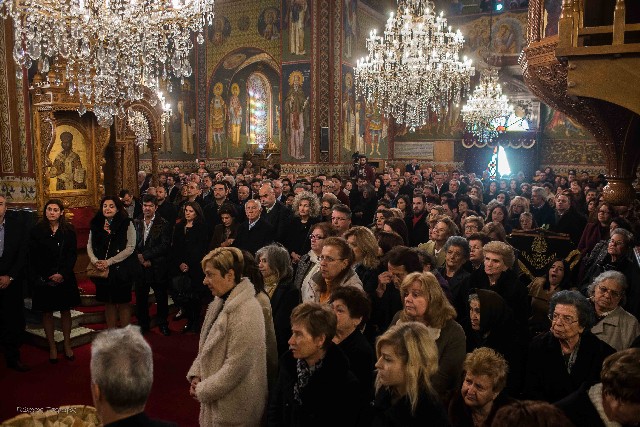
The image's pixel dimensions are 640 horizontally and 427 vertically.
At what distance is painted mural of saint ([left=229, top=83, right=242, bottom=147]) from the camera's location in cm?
2130

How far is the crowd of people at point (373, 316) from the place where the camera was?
258cm

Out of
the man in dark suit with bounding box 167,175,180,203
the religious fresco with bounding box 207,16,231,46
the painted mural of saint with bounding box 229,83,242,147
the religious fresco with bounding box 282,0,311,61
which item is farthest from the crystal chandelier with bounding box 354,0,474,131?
the painted mural of saint with bounding box 229,83,242,147

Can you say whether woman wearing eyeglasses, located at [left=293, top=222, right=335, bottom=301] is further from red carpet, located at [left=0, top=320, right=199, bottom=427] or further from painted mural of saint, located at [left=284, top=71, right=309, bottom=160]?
painted mural of saint, located at [left=284, top=71, right=309, bottom=160]

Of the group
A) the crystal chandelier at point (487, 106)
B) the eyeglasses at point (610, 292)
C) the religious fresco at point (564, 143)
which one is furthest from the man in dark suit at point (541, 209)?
the religious fresco at point (564, 143)

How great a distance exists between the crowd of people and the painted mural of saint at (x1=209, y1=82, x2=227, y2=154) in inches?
578

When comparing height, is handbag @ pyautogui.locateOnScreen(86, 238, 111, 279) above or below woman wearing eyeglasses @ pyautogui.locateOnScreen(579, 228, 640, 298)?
below

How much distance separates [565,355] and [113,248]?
4.85 meters

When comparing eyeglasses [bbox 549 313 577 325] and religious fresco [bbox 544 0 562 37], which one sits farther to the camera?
religious fresco [bbox 544 0 562 37]

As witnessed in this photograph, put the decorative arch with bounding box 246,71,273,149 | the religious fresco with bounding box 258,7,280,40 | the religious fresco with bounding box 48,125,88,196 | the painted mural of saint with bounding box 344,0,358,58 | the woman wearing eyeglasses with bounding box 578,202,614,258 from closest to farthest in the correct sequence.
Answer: the woman wearing eyeglasses with bounding box 578,202,614,258 < the religious fresco with bounding box 48,125,88,196 < the painted mural of saint with bounding box 344,0,358,58 < the religious fresco with bounding box 258,7,280,40 < the decorative arch with bounding box 246,71,273,149

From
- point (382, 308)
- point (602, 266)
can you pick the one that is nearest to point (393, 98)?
point (602, 266)

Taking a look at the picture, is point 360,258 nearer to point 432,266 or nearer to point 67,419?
point 432,266

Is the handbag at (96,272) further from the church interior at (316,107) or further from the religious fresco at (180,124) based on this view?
the religious fresco at (180,124)

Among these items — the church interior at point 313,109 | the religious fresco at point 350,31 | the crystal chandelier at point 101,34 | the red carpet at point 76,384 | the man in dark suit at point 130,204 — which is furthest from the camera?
the religious fresco at point 350,31

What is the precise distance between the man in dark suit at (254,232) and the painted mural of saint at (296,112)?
37.5 feet
